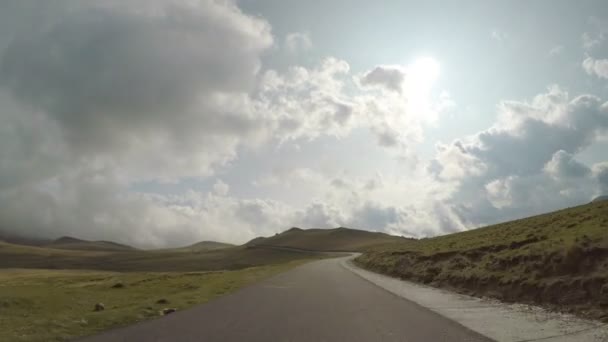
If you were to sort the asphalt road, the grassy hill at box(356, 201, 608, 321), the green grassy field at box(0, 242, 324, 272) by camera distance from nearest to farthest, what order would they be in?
the asphalt road, the grassy hill at box(356, 201, 608, 321), the green grassy field at box(0, 242, 324, 272)

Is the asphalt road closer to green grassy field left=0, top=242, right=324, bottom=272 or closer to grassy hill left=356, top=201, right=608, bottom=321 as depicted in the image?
grassy hill left=356, top=201, right=608, bottom=321

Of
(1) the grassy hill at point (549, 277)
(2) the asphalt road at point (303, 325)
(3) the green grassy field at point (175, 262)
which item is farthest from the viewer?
(3) the green grassy field at point (175, 262)

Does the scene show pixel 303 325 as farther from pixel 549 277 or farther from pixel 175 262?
pixel 175 262

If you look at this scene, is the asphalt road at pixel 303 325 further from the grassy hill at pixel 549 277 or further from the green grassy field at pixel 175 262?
the green grassy field at pixel 175 262

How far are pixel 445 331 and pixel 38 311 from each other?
58.0 ft

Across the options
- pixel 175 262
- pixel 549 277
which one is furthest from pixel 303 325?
pixel 175 262

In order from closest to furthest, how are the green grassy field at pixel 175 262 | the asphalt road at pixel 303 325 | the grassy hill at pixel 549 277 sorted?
the asphalt road at pixel 303 325, the grassy hill at pixel 549 277, the green grassy field at pixel 175 262

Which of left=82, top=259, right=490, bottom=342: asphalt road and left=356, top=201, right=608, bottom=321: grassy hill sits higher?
left=356, top=201, right=608, bottom=321: grassy hill

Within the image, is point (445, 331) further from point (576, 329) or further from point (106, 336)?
point (106, 336)

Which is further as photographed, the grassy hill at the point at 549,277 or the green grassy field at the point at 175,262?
the green grassy field at the point at 175,262

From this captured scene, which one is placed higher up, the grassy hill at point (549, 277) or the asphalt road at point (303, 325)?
the grassy hill at point (549, 277)

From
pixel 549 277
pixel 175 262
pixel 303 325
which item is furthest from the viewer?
pixel 175 262

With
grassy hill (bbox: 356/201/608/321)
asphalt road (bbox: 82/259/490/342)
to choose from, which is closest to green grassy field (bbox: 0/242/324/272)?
grassy hill (bbox: 356/201/608/321)

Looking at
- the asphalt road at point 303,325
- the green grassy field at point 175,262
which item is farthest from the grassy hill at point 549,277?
the green grassy field at point 175,262
